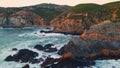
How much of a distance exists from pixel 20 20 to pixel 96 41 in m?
114

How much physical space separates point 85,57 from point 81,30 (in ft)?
151

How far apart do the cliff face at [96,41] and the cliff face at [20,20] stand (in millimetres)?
110432

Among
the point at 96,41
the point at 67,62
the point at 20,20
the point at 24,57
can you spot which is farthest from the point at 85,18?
the point at 20,20

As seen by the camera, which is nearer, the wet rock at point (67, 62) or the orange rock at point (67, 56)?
the wet rock at point (67, 62)

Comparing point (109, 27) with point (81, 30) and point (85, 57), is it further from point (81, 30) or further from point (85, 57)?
point (81, 30)

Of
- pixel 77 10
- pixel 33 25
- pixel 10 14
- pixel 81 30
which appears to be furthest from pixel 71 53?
pixel 10 14

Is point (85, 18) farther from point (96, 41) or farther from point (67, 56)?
point (67, 56)

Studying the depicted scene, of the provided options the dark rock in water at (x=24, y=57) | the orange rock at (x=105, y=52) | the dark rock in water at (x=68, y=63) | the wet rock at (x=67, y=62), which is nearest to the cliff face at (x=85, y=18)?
the dark rock in water at (x=24, y=57)

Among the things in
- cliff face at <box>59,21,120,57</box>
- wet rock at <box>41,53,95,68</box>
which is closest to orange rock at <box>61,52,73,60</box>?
wet rock at <box>41,53,95,68</box>

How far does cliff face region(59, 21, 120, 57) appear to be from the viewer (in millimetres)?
62562

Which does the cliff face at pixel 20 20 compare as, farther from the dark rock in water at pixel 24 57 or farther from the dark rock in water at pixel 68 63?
the dark rock in water at pixel 68 63

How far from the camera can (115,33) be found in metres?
64.4

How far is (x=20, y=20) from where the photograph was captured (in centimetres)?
17400

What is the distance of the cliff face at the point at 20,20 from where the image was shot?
17412 centimetres
